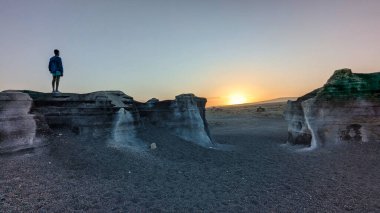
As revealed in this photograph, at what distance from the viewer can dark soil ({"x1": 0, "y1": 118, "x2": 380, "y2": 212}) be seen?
8086 mm

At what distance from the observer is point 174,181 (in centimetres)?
1078

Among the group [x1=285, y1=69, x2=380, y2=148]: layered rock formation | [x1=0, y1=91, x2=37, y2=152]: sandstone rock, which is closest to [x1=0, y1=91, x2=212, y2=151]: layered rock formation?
[x1=0, y1=91, x2=37, y2=152]: sandstone rock

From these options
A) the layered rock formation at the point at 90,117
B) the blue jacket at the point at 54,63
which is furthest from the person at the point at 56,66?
the layered rock formation at the point at 90,117

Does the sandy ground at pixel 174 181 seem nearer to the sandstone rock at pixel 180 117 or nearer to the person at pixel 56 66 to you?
the person at pixel 56 66

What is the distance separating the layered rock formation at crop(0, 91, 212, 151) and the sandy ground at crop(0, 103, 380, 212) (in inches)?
25.5

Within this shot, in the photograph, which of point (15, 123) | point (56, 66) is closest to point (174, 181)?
point (15, 123)

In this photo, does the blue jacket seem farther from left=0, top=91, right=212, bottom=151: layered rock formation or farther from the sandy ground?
the sandy ground

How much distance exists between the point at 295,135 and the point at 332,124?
364 centimetres

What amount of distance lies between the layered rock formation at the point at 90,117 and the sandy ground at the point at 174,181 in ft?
2.12

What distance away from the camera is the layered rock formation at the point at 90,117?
10.6 m

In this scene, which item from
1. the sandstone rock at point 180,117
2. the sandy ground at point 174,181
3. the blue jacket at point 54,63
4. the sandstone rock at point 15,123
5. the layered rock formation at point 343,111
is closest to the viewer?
the sandy ground at point 174,181

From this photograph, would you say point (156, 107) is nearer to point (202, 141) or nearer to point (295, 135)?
point (202, 141)

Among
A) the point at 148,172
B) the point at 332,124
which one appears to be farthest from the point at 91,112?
the point at 332,124

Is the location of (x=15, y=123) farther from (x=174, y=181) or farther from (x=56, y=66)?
(x=174, y=181)
